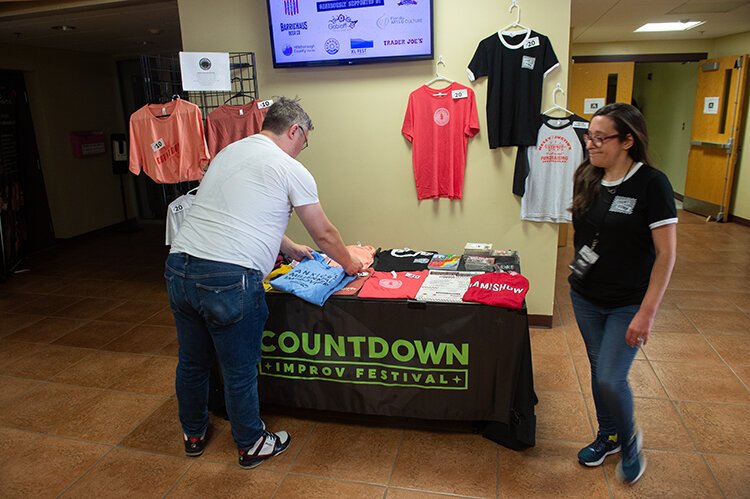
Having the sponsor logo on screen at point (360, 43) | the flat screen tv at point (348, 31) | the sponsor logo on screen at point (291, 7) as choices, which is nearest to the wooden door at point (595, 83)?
the flat screen tv at point (348, 31)

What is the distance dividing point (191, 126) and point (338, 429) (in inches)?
94.3

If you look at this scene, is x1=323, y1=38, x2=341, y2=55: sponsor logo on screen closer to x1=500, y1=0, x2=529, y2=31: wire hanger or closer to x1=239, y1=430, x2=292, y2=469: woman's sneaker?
x1=500, y1=0, x2=529, y2=31: wire hanger

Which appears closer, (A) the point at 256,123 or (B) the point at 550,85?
(B) the point at 550,85

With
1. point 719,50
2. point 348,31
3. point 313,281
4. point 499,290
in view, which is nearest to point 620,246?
point 499,290

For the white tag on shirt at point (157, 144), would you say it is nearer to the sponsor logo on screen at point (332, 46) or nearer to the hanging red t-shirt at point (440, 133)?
the sponsor logo on screen at point (332, 46)

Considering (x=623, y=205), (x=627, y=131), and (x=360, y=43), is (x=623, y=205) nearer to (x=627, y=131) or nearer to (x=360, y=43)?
(x=627, y=131)

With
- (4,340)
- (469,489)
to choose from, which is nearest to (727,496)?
(469,489)

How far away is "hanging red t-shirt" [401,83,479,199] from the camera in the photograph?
3.59m

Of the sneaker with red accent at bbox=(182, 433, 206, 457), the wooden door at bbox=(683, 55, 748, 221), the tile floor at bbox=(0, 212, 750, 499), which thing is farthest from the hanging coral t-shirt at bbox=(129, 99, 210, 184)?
the wooden door at bbox=(683, 55, 748, 221)

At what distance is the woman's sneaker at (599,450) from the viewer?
2.31 m

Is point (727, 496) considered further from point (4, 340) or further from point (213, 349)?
point (4, 340)

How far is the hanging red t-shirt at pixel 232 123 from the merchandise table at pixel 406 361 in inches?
65.3

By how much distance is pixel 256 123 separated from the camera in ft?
12.1

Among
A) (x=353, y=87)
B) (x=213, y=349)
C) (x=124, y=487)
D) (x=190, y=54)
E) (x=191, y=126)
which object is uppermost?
(x=190, y=54)
